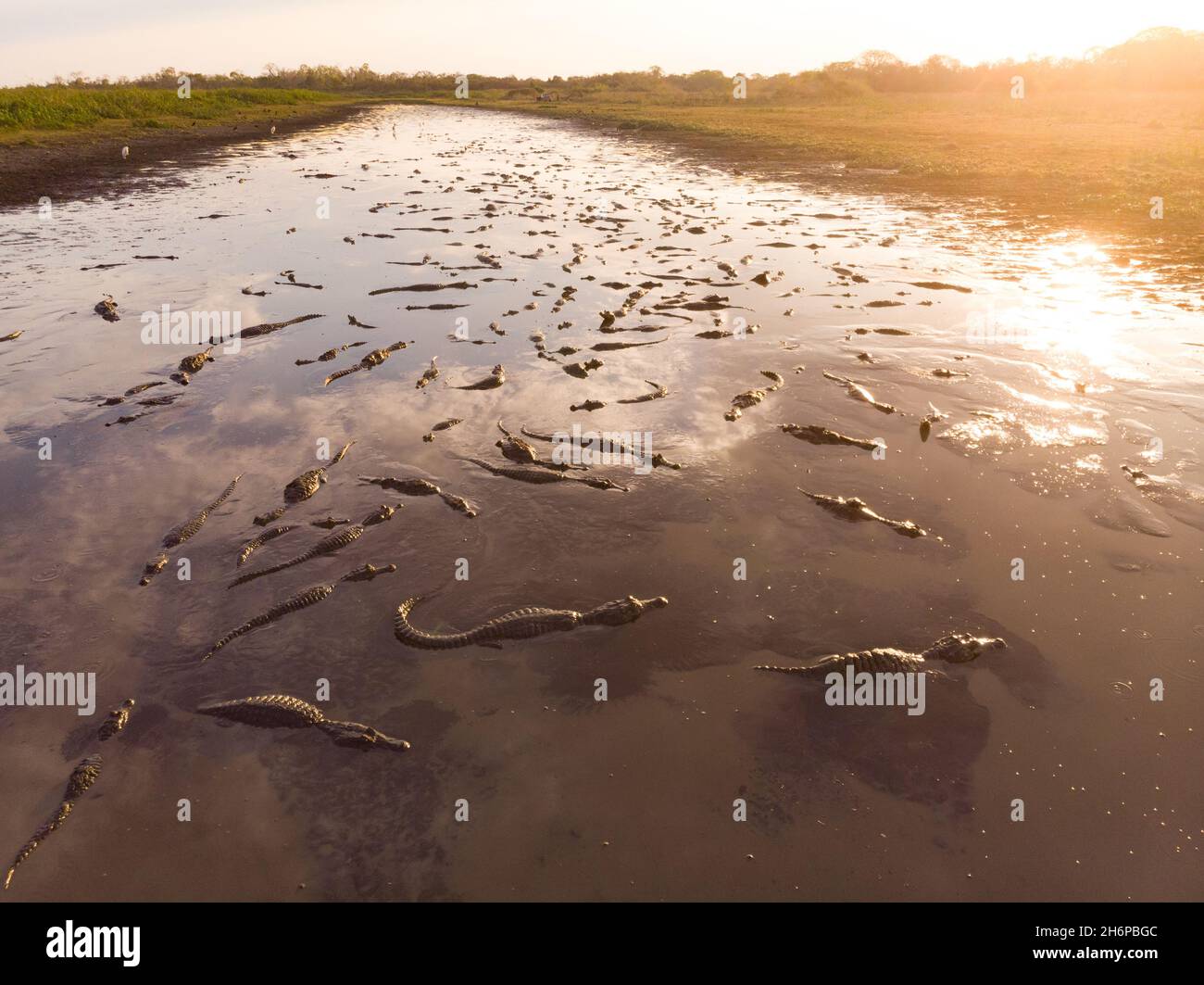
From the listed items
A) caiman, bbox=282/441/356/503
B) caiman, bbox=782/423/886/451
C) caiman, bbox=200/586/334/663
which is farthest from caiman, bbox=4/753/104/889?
caiman, bbox=782/423/886/451

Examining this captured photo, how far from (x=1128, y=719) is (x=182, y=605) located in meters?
7.39

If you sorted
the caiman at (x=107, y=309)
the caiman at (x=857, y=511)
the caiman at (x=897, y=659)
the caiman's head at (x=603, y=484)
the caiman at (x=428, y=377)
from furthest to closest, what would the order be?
the caiman at (x=107, y=309), the caiman at (x=428, y=377), the caiman's head at (x=603, y=484), the caiman at (x=857, y=511), the caiman at (x=897, y=659)

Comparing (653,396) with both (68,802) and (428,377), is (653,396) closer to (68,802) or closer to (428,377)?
(428,377)

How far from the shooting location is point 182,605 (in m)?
5.63

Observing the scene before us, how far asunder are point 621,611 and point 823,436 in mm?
4177

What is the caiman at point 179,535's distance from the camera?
5988 mm

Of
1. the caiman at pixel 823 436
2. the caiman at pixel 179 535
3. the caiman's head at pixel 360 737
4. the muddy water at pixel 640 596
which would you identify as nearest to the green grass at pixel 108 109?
the muddy water at pixel 640 596

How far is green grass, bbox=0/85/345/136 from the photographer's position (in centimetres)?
3753

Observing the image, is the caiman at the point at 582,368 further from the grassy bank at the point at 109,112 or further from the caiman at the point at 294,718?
the grassy bank at the point at 109,112

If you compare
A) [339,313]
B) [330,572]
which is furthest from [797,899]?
[339,313]

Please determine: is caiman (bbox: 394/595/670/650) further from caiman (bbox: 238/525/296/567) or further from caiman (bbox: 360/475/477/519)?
caiman (bbox: 238/525/296/567)

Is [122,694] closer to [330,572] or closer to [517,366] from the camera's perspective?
[330,572]
